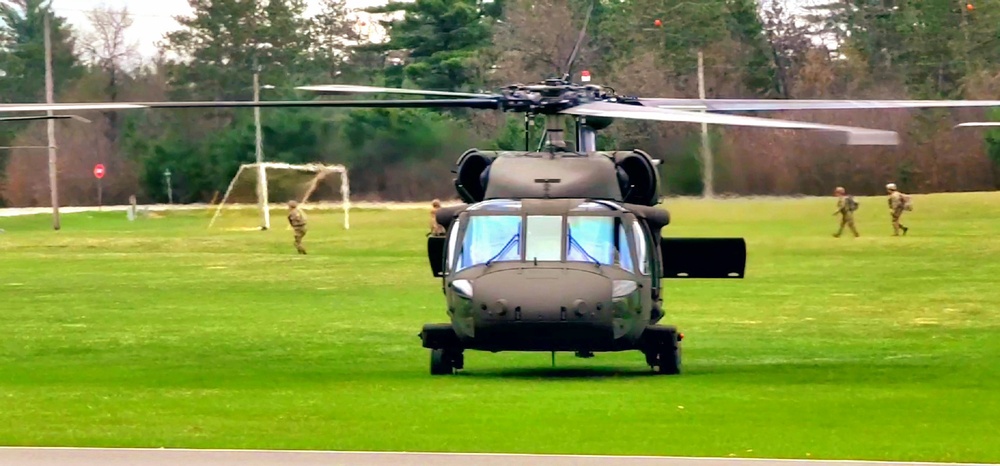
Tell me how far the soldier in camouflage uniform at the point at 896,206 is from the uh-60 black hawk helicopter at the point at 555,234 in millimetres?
23644

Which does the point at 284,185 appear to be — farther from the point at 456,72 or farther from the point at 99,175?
the point at 99,175

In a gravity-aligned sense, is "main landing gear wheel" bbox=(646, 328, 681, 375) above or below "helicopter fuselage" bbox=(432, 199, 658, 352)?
below

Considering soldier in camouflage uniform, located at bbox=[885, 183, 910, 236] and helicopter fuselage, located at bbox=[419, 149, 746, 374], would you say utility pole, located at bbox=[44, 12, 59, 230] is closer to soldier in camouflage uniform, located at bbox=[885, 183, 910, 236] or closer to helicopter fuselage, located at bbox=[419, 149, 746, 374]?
soldier in camouflage uniform, located at bbox=[885, 183, 910, 236]

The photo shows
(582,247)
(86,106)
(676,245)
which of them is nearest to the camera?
(86,106)

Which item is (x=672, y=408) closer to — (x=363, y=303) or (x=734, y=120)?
(x=734, y=120)

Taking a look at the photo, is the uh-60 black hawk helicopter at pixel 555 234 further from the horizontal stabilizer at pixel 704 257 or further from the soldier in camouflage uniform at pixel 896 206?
the soldier in camouflage uniform at pixel 896 206

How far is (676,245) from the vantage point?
65.3ft

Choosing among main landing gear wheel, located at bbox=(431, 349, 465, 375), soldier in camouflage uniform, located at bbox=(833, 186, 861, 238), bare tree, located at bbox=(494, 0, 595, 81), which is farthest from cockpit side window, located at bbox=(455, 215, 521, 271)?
bare tree, located at bbox=(494, 0, 595, 81)

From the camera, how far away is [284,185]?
54844mm

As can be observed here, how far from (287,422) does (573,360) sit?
7935 mm

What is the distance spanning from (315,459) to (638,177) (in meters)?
7.64

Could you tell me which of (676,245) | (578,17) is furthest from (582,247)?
(578,17)

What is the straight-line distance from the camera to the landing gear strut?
1819 cm

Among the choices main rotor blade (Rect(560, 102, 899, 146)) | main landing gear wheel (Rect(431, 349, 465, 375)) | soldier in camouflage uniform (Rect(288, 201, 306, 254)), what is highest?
main rotor blade (Rect(560, 102, 899, 146))
